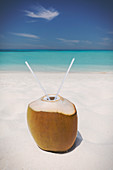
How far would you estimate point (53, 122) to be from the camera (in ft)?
2.80

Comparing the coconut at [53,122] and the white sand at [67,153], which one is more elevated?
the coconut at [53,122]

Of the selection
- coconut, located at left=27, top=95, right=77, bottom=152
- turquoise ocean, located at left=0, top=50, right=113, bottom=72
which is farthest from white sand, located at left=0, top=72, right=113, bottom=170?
turquoise ocean, located at left=0, top=50, right=113, bottom=72

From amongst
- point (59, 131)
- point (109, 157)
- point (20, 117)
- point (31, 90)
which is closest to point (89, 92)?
point (31, 90)

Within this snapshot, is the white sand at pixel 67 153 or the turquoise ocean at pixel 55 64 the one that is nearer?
the white sand at pixel 67 153

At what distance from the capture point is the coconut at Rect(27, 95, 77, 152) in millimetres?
854

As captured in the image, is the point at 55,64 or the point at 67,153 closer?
the point at 67,153

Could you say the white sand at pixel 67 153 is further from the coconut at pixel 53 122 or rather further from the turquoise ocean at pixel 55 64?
the turquoise ocean at pixel 55 64

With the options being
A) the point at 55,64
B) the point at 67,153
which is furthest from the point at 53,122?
the point at 55,64

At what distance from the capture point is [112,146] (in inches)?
43.9

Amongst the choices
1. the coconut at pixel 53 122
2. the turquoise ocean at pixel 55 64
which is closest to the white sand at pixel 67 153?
the coconut at pixel 53 122

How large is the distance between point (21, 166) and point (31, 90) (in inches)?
64.0

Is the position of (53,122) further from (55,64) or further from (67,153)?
(55,64)

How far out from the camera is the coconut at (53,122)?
0.85m

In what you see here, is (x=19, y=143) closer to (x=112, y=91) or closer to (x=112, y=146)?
(x=112, y=146)
